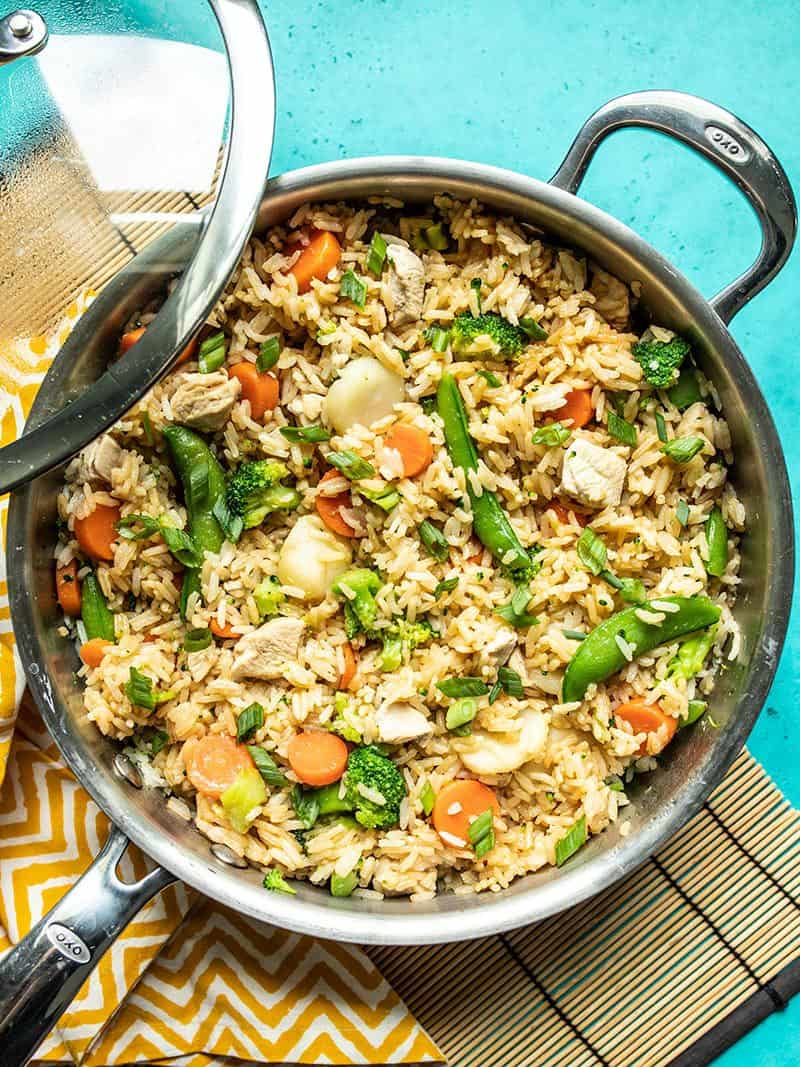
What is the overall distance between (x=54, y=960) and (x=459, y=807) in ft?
3.89

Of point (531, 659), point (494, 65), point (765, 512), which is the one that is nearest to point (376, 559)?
point (531, 659)

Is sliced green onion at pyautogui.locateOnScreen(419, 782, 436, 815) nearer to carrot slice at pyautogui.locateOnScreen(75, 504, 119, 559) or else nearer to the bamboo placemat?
the bamboo placemat

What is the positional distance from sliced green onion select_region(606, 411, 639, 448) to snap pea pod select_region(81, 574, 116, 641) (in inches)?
63.8

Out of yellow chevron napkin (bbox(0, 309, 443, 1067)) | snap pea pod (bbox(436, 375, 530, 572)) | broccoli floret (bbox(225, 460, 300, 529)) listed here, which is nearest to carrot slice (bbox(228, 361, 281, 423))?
broccoli floret (bbox(225, 460, 300, 529))

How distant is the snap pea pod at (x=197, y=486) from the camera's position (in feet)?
10.9

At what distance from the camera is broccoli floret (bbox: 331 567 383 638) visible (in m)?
3.30

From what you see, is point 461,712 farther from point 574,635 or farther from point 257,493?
point 257,493

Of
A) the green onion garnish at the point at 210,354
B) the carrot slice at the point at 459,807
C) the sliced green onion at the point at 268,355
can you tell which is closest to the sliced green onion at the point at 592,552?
the carrot slice at the point at 459,807

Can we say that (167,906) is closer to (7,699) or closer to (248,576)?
(7,699)

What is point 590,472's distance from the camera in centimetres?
325

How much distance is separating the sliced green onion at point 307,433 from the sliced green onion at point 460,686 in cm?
81

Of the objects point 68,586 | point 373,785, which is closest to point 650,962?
point 373,785

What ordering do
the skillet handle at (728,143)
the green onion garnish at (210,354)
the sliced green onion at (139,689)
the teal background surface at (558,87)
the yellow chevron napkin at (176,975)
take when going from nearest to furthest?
the skillet handle at (728,143)
the sliced green onion at (139,689)
the green onion garnish at (210,354)
the yellow chevron napkin at (176,975)
the teal background surface at (558,87)

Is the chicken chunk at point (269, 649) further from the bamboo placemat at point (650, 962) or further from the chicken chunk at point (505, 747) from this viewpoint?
the bamboo placemat at point (650, 962)
